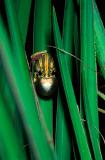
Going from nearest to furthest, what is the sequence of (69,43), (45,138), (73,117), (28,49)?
(45,138) < (73,117) < (69,43) < (28,49)

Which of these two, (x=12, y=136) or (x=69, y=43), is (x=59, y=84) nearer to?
(x=69, y=43)

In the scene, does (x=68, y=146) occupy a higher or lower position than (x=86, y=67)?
lower

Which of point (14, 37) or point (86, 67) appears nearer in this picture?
point (14, 37)

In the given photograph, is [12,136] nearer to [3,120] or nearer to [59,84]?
[3,120]

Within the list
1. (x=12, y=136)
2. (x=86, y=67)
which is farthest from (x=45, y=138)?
(x=86, y=67)

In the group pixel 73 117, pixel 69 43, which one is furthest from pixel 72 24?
pixel 73 117

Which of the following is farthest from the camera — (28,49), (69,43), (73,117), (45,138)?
(28,49)
